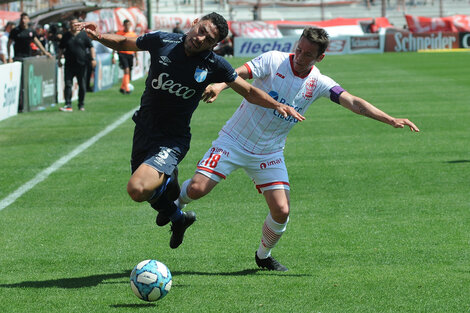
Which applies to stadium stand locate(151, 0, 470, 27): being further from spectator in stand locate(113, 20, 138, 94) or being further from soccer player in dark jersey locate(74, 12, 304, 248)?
soccer player in dark jersey locate(74, 12, 304, 248)

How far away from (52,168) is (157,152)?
5.80 meters

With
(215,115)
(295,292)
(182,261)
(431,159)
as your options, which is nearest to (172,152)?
(182,261)

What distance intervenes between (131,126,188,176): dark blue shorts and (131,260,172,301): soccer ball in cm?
100

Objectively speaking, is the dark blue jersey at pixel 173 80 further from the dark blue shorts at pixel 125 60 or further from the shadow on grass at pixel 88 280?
the dark blue shorts at pixel 125 60

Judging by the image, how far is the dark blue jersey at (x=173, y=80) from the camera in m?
6.41

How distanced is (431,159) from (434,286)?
6673 mm

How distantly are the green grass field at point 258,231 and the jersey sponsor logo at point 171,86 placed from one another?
145cm

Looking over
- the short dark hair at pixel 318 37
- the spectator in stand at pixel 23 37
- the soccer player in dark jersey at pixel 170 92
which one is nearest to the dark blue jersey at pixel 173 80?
the soccer player in dark jersey at pixel 170 92

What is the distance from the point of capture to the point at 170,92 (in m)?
6.52

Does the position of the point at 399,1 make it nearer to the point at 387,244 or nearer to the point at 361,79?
the point at 361,79

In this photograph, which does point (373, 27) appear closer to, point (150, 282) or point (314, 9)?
point (314, 9)

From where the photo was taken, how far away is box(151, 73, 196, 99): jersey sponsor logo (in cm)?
646

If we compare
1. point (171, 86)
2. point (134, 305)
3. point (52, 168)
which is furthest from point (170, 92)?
point (52, 168)

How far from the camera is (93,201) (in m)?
9.72
